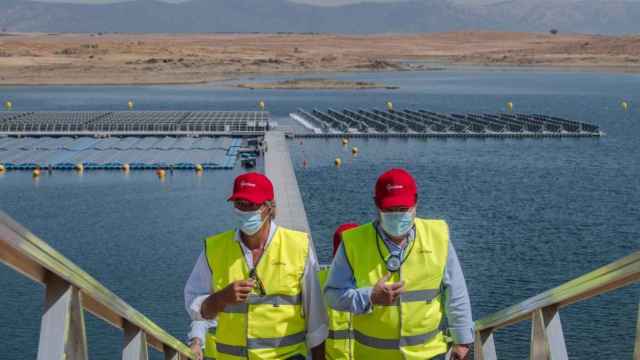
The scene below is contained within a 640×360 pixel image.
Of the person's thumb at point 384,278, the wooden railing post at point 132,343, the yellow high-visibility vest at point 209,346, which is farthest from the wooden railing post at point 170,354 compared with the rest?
the person's thumb at point 384,278

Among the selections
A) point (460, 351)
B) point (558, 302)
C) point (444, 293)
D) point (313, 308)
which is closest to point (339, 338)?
point (313, 308)

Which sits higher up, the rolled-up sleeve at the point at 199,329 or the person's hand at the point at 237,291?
the person's hand at the point at 237,291

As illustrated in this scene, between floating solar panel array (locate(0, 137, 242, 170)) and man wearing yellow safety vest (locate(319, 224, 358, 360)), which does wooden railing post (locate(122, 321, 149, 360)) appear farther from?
floating solar panel array (locate(0, 137, 242, 170))

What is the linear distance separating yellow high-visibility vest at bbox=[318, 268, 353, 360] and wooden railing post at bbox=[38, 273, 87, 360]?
323 cm

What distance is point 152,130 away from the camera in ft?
336

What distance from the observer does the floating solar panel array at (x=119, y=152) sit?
80312 millimetres

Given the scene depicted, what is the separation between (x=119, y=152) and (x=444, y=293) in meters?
83.9

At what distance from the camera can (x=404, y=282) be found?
6961 millimetres

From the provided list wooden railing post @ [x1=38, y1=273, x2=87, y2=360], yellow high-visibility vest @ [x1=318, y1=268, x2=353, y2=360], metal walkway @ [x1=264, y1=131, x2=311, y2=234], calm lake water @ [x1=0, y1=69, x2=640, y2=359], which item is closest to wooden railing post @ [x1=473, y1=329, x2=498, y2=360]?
yellow high-visibility vest @ [x1=318, y1=268, x2=353, y2=360]

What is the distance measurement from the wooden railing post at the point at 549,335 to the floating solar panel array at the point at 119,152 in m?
74.0

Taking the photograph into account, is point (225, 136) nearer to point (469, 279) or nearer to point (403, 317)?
point (469, 279)

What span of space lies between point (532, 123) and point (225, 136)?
128 ft

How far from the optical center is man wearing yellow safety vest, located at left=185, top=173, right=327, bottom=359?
686 centimetres

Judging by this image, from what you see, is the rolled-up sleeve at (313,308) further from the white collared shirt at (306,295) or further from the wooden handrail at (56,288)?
the wooden handrail at (56,288)
